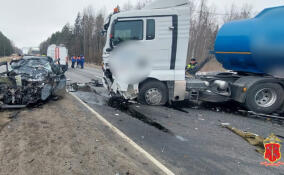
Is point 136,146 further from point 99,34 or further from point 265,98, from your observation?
point 99,34

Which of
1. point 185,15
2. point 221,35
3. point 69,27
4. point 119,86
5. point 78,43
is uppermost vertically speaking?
point 69,27

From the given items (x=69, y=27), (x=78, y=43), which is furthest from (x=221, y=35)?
(x=69, y=27)

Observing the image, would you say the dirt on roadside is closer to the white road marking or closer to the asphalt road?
the white road marking

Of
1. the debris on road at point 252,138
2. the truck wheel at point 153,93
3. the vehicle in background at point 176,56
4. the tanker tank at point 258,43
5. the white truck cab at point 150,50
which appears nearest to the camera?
the debris on road at point 252,138

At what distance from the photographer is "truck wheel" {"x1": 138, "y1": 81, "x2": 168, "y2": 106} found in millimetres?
5441

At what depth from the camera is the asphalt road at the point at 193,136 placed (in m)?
2.70

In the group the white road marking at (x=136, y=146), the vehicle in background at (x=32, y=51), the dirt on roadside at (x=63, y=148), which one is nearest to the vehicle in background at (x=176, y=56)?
the white road marking at (x=136, y=146)

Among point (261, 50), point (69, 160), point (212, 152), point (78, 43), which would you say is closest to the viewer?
point (69, 160)

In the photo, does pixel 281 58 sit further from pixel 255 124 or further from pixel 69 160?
pixel 69 160

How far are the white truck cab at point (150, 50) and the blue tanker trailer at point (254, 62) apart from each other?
2.81 ft

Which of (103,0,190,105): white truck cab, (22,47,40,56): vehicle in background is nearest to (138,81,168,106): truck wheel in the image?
(103,0,190,105): white truck cab

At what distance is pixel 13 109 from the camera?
15.8 ft

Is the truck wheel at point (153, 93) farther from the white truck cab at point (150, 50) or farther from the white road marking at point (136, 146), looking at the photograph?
the white road marking at point (136, 146)

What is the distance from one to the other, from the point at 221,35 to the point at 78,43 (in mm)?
54985
